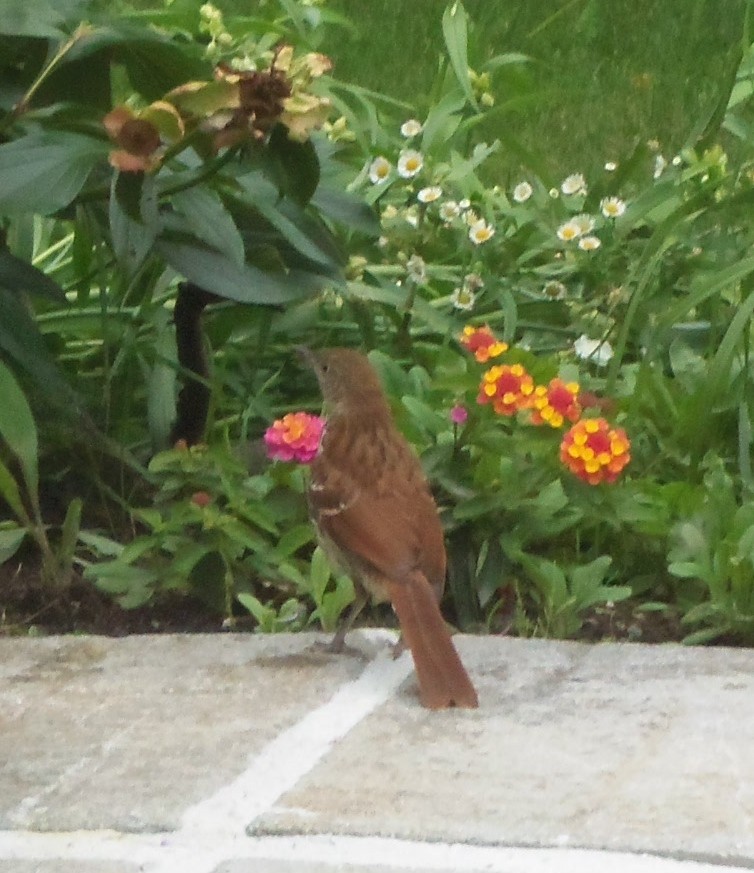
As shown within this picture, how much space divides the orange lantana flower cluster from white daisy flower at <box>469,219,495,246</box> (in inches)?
30.2

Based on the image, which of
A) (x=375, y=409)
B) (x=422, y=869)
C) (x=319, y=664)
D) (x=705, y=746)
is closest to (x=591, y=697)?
(x=705, y=746)

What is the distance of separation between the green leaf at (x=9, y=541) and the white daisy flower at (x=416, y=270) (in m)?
1.24

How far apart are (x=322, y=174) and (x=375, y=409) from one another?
0.56 meters

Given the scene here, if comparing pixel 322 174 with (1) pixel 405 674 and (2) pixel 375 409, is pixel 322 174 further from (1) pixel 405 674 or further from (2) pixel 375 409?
(1) pixel 405 674

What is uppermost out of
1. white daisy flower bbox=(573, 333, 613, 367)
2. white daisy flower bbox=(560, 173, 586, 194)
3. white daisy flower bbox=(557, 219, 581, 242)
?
white daisy flower bbox=(560, 173, 586, 194)

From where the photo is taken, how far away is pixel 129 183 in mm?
2764

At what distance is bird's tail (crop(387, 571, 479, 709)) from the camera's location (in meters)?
2.61

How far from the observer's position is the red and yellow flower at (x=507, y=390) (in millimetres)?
3320

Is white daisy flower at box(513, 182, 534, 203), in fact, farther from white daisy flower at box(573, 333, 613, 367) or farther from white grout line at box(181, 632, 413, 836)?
white grout line at box(181, 632, 413, 836)

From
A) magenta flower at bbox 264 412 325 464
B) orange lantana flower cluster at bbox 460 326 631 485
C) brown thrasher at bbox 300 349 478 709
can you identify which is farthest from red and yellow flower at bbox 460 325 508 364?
magenta flower at bbox 264 412 325 464

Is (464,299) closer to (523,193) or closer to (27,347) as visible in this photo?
(523,193)

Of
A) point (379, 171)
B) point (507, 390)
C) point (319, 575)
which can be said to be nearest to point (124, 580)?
point (319, 575)

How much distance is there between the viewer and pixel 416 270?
405 cm

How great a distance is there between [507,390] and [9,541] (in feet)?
3.45
